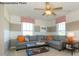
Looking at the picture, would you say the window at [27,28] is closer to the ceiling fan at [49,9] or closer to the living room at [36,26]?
the living room at [36,26]

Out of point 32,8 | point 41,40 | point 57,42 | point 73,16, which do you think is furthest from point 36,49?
point 73,16

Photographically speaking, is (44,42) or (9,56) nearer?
(9,56)

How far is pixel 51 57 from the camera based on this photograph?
5.42ft

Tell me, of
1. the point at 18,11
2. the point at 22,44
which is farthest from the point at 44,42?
the point at 18,11

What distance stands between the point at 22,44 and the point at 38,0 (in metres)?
0.72

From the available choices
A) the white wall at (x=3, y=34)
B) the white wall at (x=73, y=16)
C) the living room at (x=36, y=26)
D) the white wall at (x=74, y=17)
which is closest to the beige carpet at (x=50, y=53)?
the living room at (x=36, y=26)

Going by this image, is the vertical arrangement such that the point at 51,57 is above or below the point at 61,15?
below

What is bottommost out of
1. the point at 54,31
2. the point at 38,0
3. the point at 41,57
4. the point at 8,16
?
the point at 41,57

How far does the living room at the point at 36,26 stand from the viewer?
1650 millimetres

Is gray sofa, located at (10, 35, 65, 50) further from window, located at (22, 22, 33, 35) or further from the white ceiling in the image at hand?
the white ceiling

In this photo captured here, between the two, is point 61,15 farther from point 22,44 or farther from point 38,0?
point 22,44

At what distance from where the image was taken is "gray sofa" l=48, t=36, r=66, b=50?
1702 millimetres

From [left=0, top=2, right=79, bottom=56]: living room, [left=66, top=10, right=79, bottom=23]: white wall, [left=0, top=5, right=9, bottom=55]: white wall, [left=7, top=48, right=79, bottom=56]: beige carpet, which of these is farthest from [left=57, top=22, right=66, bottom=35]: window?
[left=0, top=5, right=9, bottom=55]: white wall

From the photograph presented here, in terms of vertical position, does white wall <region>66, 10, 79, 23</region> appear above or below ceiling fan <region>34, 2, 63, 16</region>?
below
